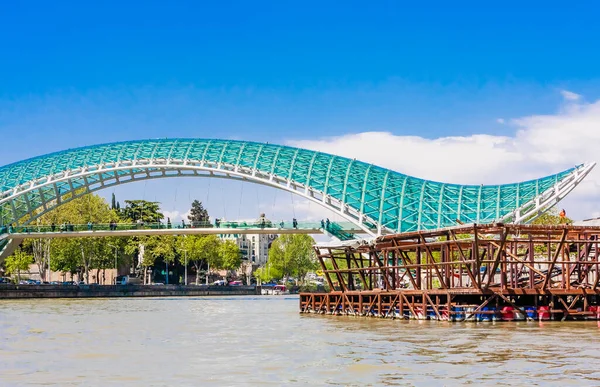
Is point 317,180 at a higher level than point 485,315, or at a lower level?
higher

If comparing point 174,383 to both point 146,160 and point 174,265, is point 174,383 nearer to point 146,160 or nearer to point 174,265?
point 146,160

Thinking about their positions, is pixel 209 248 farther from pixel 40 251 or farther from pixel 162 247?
pixel 40 251

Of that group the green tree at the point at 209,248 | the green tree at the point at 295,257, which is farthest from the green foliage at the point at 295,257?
the green tree at the point at 209,248

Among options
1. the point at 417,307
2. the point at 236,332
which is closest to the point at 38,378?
the point at 236,332

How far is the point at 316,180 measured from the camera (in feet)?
270

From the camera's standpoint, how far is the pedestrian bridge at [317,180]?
76500 mm

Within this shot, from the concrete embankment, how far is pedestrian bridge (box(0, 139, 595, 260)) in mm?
9283

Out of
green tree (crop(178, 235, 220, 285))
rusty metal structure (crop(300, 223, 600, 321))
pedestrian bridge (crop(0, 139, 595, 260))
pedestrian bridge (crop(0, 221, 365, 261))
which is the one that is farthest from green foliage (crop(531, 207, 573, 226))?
green tree (crop(178, 235, 220, 285))

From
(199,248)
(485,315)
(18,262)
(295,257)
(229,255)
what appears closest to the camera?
(485,315)

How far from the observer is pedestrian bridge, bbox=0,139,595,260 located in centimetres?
7650

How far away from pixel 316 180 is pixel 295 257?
65.5 metres

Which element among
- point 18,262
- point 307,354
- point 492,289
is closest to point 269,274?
point 18,262

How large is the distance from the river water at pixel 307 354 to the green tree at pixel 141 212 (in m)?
92.9

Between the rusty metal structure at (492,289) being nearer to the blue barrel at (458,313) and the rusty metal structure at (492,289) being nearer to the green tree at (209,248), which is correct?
the blue barrel at (458,313)
